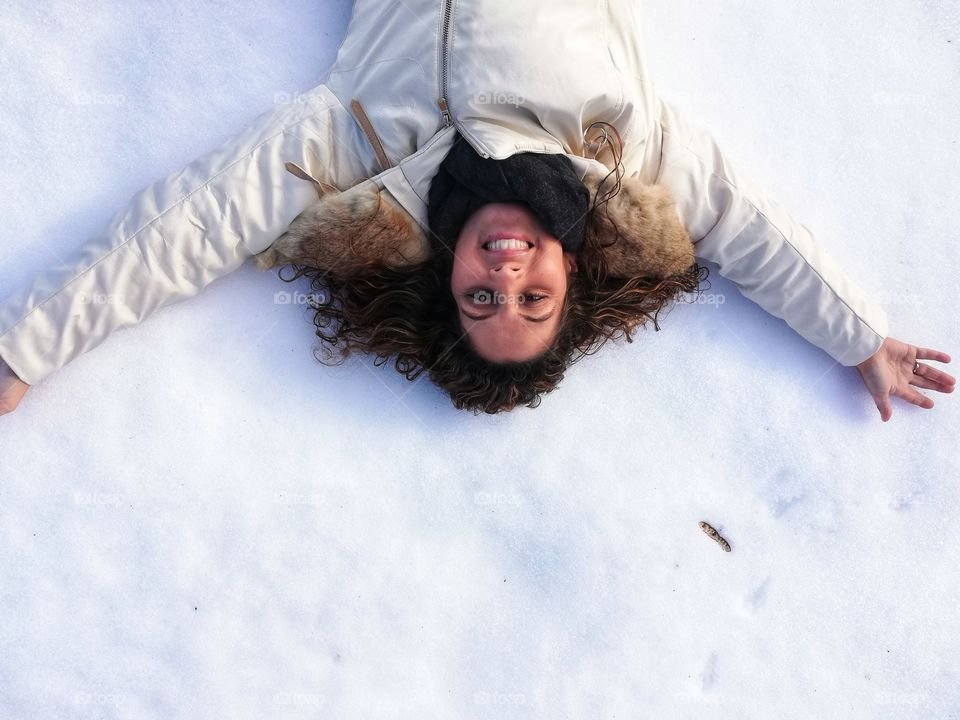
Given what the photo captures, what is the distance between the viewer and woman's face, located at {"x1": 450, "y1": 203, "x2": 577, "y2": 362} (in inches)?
54.5

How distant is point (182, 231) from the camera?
1571 millimetres

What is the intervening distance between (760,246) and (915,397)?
626 millimetres

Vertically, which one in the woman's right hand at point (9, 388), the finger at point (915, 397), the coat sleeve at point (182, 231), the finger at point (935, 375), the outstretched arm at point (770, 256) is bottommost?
the finger at point (915, 397)

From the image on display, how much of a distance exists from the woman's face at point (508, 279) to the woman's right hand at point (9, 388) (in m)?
1.12

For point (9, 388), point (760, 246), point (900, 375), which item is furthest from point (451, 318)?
point (900, 375)

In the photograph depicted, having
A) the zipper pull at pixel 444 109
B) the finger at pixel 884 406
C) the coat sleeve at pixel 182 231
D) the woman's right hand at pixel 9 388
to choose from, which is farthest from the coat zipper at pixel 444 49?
the finger at pixel 884 406

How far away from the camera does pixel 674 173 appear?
1643 millimetres

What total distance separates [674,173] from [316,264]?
928 millimetres

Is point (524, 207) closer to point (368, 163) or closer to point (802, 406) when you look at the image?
point (368, 163)

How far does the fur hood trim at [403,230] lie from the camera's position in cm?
154

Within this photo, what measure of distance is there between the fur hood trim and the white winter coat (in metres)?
0.04

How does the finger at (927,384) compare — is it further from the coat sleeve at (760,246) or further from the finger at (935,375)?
the coat sleeve at (760,246)

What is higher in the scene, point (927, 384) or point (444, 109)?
point (444, 109)

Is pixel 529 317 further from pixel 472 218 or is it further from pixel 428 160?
pixel 428 160
